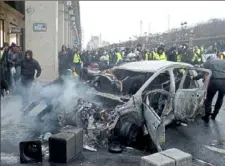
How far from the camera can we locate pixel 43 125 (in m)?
6.88

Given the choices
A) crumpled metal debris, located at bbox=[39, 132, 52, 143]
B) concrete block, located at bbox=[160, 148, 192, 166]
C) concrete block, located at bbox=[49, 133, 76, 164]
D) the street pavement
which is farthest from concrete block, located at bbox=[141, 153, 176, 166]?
crumpled metal debris, located at bbox=[39, 132, 52, 143]

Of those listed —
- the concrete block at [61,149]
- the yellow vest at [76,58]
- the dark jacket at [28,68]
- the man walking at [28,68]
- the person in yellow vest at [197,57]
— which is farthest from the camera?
the yellow vest at [76,58]

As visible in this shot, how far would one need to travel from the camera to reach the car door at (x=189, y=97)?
6539 mm

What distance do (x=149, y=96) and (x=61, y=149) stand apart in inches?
85.0

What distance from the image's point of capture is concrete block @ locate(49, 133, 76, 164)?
4.97 m

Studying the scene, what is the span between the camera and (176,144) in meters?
6.22

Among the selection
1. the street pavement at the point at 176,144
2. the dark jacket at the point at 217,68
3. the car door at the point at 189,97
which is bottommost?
the street pavement at the point at 176,144

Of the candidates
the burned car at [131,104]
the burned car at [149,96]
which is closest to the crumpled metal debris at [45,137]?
the burned car at [131,104]

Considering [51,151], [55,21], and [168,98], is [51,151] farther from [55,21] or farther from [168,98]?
[55,21]

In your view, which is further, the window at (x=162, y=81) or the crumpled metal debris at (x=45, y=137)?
the window at (x=162, y=81)

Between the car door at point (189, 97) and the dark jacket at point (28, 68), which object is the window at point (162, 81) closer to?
the car door at point (189, 97)

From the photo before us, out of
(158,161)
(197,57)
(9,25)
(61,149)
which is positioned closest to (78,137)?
(61,149)

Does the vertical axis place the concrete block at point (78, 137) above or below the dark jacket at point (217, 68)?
below

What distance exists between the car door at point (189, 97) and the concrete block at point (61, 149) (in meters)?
2.37
